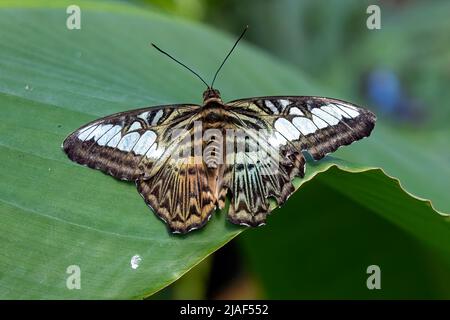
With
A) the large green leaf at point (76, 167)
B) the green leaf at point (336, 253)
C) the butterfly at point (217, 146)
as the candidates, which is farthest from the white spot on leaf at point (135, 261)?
the green leaf at point (336, 253)

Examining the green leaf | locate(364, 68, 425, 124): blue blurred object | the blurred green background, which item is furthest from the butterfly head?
locate(364, 68, 425, 124): blue blurred object

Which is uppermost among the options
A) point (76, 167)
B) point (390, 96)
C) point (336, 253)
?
point (390, 96)

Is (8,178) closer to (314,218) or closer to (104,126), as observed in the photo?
(104,126)

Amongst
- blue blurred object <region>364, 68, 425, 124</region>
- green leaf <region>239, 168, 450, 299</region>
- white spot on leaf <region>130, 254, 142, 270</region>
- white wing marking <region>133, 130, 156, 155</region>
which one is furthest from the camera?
blue blurred object <region>364, 68, 425, 124</region>

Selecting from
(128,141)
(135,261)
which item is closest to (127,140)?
(128,141)

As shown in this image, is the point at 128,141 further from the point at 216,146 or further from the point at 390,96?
the point at 390,96

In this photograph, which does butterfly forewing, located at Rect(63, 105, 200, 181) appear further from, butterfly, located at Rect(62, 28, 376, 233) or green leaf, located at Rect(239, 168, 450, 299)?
green leaf, located at Rect(239, 168, 450, 299)
